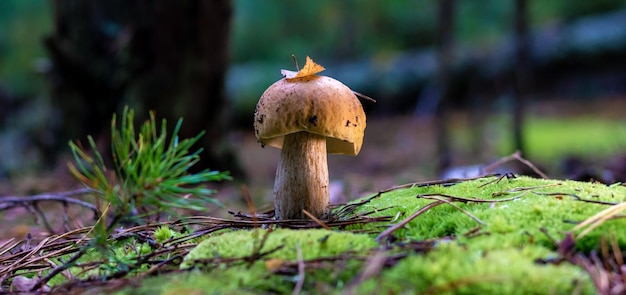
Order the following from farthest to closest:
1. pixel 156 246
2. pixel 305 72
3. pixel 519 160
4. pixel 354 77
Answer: pixel 354 77 → pixel 519 160 → pixel 305 72 → pixel 156 246

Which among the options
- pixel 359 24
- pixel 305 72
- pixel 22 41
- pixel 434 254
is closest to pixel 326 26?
pixel 359 24

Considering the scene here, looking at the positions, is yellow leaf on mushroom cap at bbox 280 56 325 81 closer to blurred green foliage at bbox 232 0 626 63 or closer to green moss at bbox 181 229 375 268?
green moss at bbox 181 229 375 268

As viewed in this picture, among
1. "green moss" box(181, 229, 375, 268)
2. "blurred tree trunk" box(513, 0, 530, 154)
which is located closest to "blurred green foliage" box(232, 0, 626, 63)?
"blurred tree trunk" box(513, 0, 530, 154)

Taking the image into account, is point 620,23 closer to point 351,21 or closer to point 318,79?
point 351,21

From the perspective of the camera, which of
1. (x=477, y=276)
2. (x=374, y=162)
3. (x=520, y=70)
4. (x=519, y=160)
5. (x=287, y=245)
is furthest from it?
(x=374, y=162)

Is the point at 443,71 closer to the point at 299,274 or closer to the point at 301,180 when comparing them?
the point at 301,180
